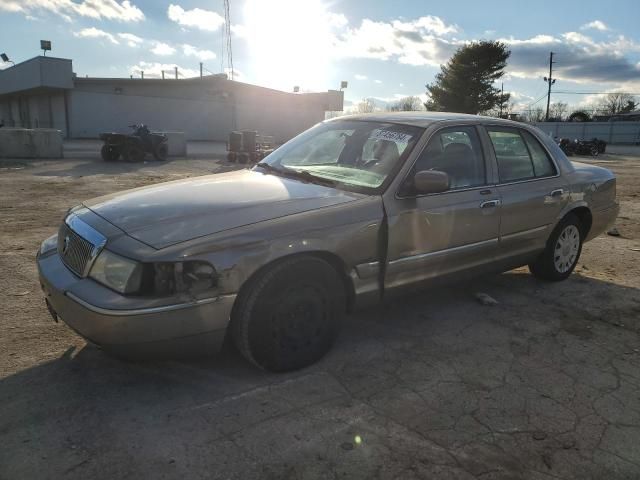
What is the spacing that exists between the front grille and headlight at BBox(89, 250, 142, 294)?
0.11 meters

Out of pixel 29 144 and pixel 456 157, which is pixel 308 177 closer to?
pixel 456 157

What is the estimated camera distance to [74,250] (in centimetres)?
302

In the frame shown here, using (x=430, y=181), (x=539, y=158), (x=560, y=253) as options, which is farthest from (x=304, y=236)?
(x=560, y=253)

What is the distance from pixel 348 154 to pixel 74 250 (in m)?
2.07

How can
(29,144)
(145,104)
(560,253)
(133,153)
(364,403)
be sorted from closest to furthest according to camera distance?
(364,403) → (560,253) → (133,153) → (29,144) → (145,104)

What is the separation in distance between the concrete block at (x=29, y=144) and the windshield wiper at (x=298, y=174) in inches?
684

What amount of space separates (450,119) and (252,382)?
248 cm

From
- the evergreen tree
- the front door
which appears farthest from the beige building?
the front door

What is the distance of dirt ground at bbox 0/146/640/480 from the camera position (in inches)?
93.0

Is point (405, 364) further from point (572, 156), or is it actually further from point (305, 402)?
point (572, 156)

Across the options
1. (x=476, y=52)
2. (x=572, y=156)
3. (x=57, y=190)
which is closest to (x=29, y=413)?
(x=57, y=190)

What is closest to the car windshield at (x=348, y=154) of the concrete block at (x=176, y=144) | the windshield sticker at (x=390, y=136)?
the windshield sticker at (x=390, y=136)

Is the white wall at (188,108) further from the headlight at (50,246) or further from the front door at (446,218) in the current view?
the front door at (446,218)

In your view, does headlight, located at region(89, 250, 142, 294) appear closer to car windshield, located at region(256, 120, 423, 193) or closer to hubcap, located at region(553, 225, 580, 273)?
car windshield, located at region(256, 120, 423, 193)
